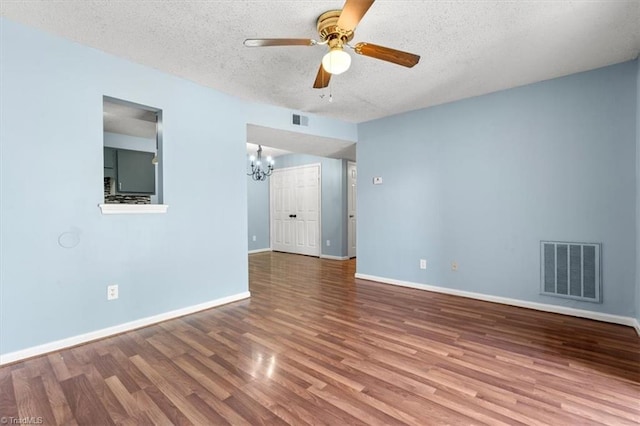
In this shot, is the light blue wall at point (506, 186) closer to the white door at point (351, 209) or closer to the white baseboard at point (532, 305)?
the white baseboard at point (532, 305)

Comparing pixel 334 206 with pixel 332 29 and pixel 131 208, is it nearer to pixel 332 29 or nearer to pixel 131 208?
pixel 131 208

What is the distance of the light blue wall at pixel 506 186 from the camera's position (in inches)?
112

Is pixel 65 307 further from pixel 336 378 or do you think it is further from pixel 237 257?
pixel 336 378

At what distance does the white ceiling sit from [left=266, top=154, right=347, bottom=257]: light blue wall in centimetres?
330

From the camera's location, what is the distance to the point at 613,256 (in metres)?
2.86

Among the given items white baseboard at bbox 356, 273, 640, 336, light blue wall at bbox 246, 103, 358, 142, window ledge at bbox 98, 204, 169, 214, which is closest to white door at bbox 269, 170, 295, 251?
light blue wall at bbox 246, 103, 358, 142

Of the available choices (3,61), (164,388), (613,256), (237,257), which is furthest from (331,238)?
(3,61)

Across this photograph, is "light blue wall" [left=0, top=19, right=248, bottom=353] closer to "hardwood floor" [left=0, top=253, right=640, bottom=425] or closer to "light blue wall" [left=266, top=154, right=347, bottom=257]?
"hardwood floor" [left=0, top=253, right=640, bottom=425]

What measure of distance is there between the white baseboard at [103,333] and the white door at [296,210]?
3.64m

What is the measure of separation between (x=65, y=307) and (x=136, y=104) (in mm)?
1877

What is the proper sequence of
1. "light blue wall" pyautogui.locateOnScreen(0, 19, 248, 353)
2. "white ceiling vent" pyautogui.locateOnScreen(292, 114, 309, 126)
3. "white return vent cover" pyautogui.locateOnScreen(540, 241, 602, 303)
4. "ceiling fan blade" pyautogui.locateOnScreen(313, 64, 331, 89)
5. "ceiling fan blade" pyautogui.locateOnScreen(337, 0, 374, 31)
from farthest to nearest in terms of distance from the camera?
"white ceiling vent" pyautogui.locateOnScreen(292, 114, 309, 126) → "white return vent cover" pyautogui.locateOnScreen(540, 241, 602, 303) → "ceiling fan blade" pyautogui.locateOnScreen(313, 64, 331, 89) → "light blue wall" pyautogui.locateOnScreen(0, 19, 248, 353) → "ceiling fan blade" pyautogui.locateOnScreen(337, 0, 374, 31)

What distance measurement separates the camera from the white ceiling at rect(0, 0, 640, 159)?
6.57 feet

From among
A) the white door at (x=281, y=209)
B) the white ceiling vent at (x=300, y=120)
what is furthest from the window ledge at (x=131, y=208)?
the white door at (x=281, y=209)

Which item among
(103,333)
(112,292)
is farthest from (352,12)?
(103,333)
